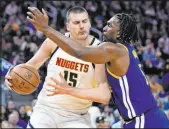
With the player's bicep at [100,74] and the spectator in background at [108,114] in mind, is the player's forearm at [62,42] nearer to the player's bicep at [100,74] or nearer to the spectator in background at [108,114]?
the player's bicep at [100,74]

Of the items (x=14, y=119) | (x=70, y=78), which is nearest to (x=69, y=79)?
(x=70, y=78)

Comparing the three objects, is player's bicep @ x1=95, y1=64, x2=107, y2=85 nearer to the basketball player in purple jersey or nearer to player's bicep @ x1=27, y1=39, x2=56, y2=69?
the basketball player in purple jersey

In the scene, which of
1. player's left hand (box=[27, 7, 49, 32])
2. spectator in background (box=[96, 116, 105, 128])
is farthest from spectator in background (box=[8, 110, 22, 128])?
player's left hand (box=[27, 7, 49, 32])

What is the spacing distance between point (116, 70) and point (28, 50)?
10.2m

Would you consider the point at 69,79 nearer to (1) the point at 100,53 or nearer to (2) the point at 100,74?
(2) the point at 100,74

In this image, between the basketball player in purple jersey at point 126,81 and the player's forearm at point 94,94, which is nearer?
the basketball player in purple jersey at point 126,81

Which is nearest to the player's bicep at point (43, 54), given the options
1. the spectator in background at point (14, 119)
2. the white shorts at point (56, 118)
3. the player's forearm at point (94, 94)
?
the white shorts at point (56, 118)

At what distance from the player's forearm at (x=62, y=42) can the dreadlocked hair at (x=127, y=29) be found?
1.97 feet

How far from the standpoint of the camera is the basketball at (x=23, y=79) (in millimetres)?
5543

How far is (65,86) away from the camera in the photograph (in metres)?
5.08

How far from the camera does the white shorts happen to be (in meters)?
5.48

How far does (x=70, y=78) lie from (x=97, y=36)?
9735mm

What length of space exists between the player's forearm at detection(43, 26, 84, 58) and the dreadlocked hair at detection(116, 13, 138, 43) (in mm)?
601

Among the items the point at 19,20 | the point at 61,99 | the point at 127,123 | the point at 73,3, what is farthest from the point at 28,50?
the point at 127,123
